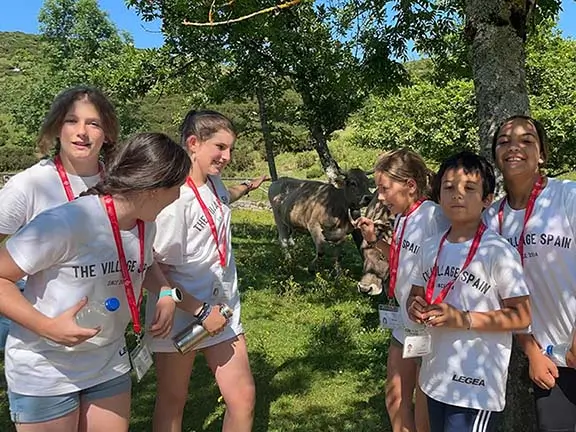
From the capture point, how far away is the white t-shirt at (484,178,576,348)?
8.34 feet

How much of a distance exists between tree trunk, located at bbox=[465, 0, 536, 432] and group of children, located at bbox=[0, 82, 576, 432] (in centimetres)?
62

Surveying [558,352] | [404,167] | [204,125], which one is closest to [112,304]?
[204,125]

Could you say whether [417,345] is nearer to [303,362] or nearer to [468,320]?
[468,320]

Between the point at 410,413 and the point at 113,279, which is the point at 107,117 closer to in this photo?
the point at 113,279

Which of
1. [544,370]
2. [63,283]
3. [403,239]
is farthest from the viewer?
[403,239]

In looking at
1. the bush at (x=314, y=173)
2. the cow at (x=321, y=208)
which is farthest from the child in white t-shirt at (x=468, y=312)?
the bush at (x=314, y=173)

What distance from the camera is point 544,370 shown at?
8.36ft

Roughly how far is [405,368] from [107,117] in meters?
2.15

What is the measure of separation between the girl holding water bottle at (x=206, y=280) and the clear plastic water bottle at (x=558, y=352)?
1.61 m

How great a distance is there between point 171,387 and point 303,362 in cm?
278

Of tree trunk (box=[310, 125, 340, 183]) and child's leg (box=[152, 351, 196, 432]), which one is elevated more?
tree trunk (box=[310, 125, 340, 183])

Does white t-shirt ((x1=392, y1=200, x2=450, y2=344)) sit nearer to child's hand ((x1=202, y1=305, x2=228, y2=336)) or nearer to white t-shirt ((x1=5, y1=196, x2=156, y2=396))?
child's hand ((x1=202, y1=305, x2=228, y2=336))

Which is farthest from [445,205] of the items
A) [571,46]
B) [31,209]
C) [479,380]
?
[571,46]

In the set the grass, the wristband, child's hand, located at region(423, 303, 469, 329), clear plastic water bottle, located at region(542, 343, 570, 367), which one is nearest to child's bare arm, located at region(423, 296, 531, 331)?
child's hand, located at region(423, 303, 469, 329)
